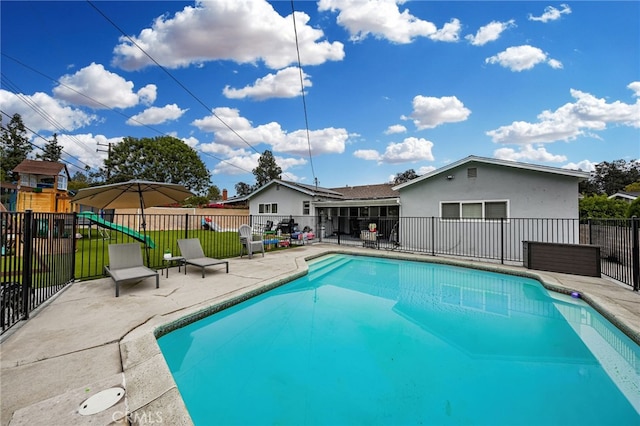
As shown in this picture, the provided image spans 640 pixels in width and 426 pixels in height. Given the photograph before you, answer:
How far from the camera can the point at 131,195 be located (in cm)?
723

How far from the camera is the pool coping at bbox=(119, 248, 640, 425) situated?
2.18 metres

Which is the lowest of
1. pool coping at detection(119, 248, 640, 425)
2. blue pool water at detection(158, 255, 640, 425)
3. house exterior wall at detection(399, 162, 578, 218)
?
blue pool water at detection(158, 255, 640, 425)

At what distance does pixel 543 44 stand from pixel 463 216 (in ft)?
24.4

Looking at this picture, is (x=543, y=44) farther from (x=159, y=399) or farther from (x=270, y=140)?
Result: (x=270, y=140)

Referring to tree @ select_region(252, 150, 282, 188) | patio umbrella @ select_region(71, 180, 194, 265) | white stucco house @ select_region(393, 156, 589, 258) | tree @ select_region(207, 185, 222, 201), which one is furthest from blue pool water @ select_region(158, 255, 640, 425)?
tree @ select_region(252, 150, 282, 188)

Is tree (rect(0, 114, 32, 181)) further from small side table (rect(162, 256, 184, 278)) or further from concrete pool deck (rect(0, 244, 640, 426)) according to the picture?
concrete pool deck (rect(0, 244, 640, 426))

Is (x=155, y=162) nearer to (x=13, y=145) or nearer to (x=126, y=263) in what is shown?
(x=13, y=145)

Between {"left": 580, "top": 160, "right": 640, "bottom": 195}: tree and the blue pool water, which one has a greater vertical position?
{"left": 580, "top": 160, "right": 640, "bottom": 195}: tree

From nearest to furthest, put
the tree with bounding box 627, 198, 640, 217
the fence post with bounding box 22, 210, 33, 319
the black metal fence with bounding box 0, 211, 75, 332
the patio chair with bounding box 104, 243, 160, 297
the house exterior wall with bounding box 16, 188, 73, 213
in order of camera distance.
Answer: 1. the black metal fence with bounding box 0, 211, 75, 332
2. the fence post with bounding box 22, 210, 33, 319
3. the patio chair with bounding box 104, 243, 160, 297
4. the tree with bounding box 627, 198, 640, 217
5. the house exterior wall with bounding box 16, 188, 73, 213

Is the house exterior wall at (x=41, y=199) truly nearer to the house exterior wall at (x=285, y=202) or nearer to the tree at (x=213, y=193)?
the house exterior wall at (x=285, y=202)

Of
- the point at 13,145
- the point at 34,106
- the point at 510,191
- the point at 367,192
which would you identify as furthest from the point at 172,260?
the point at 13,145

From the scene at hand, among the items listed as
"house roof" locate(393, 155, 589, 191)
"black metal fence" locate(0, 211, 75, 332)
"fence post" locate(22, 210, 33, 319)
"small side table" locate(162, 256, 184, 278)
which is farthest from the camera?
"house roof" locate(393, 155, 589, 191)

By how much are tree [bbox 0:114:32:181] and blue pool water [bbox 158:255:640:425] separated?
4667 cm

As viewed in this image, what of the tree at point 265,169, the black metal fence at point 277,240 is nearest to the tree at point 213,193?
the tree at point 265,169
